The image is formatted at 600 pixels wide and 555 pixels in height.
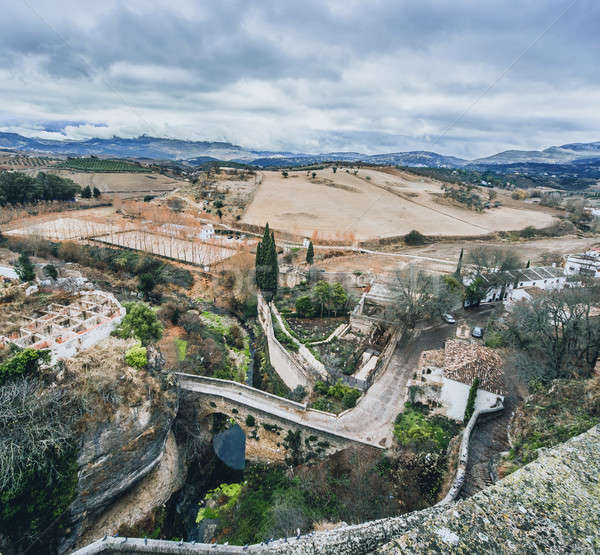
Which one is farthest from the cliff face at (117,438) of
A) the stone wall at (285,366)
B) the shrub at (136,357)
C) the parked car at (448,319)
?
the parked car at (448,319)

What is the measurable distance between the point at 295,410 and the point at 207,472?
7123 millimetres

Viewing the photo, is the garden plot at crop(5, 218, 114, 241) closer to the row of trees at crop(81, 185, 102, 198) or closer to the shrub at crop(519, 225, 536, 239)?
the row of trees at crop(81, 185, 102, 198)

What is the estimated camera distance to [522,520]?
472 centimetres

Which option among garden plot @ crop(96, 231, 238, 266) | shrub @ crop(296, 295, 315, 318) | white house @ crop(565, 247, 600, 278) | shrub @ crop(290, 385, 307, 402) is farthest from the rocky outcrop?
white house @ crop(565, 247, 600, 278)

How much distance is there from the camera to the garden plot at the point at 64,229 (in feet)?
153

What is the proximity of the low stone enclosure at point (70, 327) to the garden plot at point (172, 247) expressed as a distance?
84.3 ft

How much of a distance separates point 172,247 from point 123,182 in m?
53.6

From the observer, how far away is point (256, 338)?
33469 mm

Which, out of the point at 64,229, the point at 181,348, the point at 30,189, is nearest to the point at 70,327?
the point at 181,348

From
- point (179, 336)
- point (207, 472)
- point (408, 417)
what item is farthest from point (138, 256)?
point (408, 417)

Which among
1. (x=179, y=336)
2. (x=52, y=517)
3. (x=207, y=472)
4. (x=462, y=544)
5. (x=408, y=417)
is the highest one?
(x=462, y=544)

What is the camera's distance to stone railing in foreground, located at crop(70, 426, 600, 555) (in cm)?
423

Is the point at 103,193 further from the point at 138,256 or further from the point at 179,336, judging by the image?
the point at 179,336

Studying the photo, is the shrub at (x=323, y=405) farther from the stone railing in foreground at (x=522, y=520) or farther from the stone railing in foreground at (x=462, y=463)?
the stone railing in foreground at (x=522, y=520)
